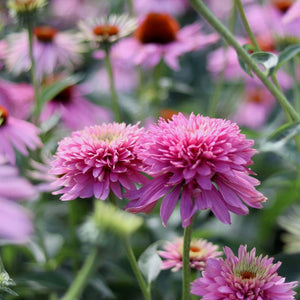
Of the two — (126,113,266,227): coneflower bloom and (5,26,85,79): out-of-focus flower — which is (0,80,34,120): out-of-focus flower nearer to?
(5,26,85,79): out-of-focus flower

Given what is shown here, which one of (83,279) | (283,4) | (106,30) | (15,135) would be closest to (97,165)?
(83,279)

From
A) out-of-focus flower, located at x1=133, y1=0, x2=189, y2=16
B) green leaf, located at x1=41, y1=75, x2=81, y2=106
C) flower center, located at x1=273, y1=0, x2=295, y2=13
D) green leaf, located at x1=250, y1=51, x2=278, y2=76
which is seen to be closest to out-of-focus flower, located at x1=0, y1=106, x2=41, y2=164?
green leaf, located at x1=41, y1=75, x2=81, y2=106

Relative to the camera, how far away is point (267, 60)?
62cm

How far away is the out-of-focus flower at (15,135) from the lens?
0.72 meters

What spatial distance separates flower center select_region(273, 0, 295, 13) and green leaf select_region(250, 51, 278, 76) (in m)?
0.63

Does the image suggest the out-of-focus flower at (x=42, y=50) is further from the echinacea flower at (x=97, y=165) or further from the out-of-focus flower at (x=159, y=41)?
the echinacea flower at (x=97, y=165)

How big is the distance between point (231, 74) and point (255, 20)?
0.16 m

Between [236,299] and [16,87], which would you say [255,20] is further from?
[236,299]

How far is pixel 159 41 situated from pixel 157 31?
0.02 meters

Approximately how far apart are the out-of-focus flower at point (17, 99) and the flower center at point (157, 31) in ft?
0.72

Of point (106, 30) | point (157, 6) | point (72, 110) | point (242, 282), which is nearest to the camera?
point (242, 282)

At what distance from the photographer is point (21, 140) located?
75 centimetres

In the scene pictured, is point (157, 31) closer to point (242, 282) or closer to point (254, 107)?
point (254, 107)

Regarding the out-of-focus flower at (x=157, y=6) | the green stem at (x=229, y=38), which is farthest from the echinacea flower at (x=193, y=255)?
the out-of-focus flower at (x=157, y=6)
